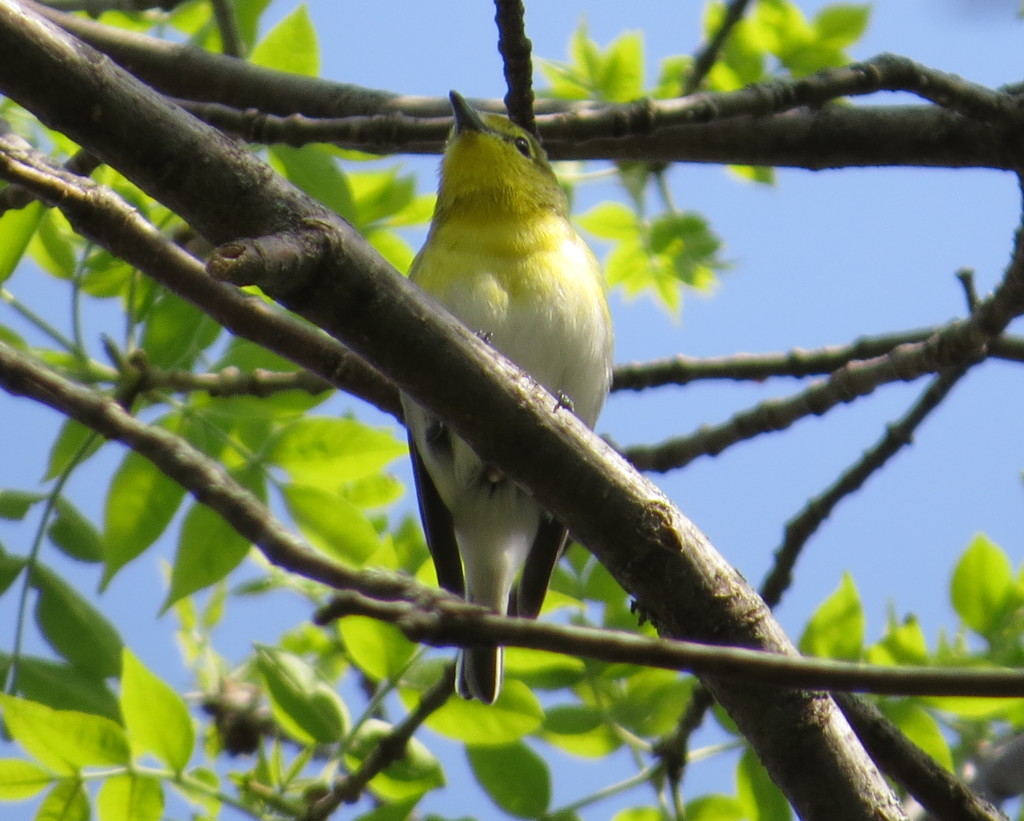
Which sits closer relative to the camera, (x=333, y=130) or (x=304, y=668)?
(x=304, y=668)

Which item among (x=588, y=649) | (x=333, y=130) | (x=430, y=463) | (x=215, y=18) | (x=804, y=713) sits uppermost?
(x=215, y=18)

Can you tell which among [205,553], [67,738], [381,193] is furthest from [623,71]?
[67,738]

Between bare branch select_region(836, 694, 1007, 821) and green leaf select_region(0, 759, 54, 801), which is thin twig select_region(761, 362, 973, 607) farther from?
green leaf select_region(0, 759, 54, 801)

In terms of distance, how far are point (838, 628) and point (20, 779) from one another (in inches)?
82.2

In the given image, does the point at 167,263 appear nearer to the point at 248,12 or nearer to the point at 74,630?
the point at 74,630

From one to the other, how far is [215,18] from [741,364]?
7.36ft

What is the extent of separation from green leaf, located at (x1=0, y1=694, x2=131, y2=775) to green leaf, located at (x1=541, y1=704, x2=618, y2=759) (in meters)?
1.12

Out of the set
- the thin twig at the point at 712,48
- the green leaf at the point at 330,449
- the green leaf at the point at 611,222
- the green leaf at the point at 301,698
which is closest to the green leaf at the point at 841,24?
the thin twig at the point at 712,48

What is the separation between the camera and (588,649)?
113 centimetres

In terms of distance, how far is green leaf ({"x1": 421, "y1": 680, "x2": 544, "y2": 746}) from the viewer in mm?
3045

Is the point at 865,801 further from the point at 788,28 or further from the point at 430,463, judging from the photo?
the point at 788,28

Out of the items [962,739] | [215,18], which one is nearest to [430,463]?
[215,18]

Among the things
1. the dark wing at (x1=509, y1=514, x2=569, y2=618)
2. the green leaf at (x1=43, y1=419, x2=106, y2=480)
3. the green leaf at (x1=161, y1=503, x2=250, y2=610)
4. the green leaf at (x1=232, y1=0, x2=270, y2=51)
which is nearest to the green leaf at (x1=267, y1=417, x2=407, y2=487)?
the green leaf at (x1=161, y1=503, x2=250, y2=610)

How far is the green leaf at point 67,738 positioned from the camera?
2582mm
